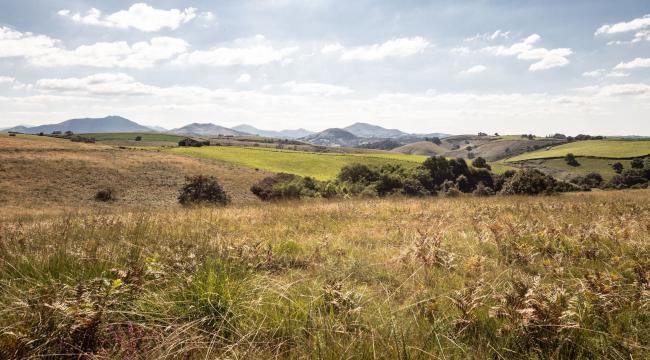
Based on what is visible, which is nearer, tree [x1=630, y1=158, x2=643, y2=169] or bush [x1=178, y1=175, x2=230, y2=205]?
bush [x1=178, y1=175, x2=230, y2=205]

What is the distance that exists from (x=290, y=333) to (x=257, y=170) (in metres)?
76.6

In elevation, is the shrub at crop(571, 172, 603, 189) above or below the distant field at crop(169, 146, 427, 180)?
below

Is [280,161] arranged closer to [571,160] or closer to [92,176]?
[92,176]

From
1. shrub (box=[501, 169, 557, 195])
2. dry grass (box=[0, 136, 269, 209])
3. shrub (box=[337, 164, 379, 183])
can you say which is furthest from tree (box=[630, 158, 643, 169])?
dry grass (box=[0, 136, 269, 209])

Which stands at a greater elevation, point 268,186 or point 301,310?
point 301,310

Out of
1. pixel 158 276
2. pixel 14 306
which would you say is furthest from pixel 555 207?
pixel 14 306

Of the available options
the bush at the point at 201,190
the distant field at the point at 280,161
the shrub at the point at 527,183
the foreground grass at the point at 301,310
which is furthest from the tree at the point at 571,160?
the foreground grass at the point at 301,310

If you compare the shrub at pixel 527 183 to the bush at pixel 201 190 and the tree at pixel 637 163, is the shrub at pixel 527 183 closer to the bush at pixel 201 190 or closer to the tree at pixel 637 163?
the bush at pixel 201 190

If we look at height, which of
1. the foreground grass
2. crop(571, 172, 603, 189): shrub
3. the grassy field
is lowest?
crop(571, 172, 603, 189): shrub

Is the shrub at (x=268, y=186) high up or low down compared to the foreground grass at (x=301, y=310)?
down

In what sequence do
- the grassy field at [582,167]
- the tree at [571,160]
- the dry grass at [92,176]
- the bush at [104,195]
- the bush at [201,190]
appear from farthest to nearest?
the tree at [571,160] → the grassy field at [582,167] → the bush at [104,195] → the dry grass at [92,176] → the bush at [201,190]

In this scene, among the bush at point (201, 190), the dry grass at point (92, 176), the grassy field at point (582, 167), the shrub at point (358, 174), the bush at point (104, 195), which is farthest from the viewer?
the grassy field at point (582, 167)

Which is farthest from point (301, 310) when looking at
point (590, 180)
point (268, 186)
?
point (590, 180)

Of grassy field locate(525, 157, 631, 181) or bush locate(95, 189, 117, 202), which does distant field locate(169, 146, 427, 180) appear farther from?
grassy field locate(525, 157, 631, 181)
